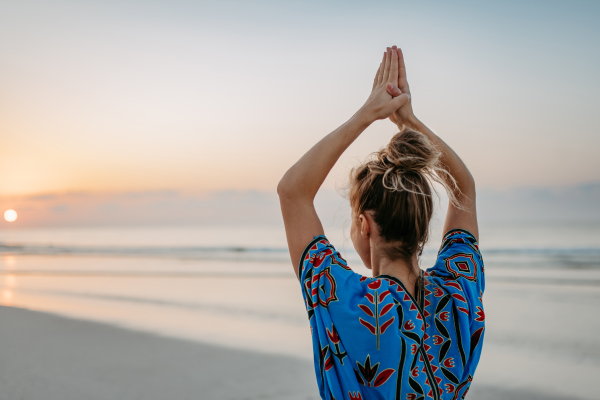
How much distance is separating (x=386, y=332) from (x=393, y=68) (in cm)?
102

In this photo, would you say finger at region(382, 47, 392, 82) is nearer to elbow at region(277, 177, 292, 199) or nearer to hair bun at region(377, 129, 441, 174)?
hair bun at region(377, 129, 441, 174)

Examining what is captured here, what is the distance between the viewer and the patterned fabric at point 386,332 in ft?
3.83

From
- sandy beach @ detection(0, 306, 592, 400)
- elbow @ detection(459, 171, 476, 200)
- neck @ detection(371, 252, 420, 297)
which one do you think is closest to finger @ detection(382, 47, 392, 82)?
elbow @ detection(459, 171, 476, 200)

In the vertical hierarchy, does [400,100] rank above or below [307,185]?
above

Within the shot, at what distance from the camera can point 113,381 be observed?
177 inches

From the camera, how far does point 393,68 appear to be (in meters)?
1.66

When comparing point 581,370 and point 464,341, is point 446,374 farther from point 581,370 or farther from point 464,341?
point 581,370

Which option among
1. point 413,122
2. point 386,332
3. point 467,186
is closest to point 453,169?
point 467,186

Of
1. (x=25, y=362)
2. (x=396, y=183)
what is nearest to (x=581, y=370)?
→ (x=396, y=183)

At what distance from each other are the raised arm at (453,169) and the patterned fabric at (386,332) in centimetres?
37

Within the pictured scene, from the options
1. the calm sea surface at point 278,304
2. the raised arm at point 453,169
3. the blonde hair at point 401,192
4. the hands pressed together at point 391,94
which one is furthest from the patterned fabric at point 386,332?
the hands pressed together at point 391,94

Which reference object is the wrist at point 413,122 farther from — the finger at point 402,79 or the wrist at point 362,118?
the wrist at point 362,118

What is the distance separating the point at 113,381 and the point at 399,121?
432cm

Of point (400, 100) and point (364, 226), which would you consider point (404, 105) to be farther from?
point (364, 226)
